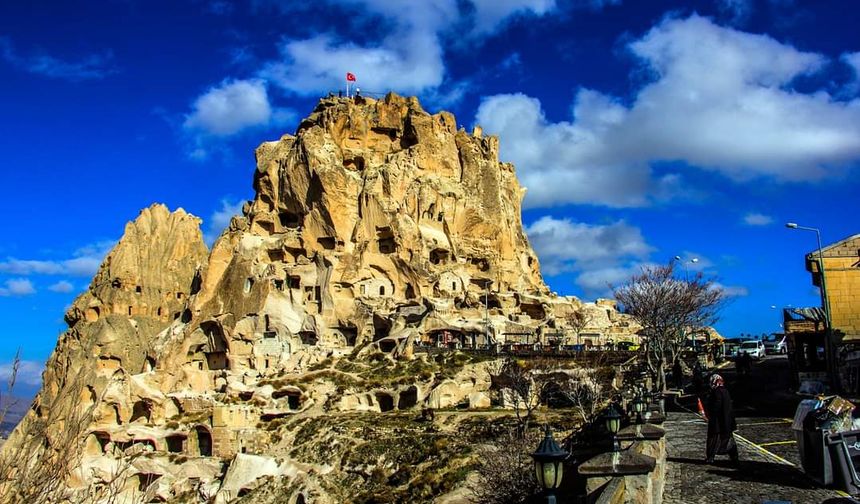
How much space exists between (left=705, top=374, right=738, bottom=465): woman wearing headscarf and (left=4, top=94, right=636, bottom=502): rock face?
25083 millimetres

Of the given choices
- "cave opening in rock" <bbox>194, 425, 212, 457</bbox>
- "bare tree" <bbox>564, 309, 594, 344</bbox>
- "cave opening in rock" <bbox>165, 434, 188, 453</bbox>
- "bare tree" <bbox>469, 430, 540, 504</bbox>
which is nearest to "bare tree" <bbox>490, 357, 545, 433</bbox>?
"bare tree" <bbox>469, 430, 540, 504</bbox>

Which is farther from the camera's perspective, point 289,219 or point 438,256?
point 289,219

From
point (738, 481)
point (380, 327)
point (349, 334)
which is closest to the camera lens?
point (738, 481)

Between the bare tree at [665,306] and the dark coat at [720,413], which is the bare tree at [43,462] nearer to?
the dark coat at [720,413]

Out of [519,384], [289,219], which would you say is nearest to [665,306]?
[519,384]

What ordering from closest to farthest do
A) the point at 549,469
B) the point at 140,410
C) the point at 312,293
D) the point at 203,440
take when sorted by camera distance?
the point at 549,469 → the point at 203,440 → the point at 140,410 → the point at 312,293

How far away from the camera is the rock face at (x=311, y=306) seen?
4406 centimetres

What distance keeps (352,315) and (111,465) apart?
30.8m

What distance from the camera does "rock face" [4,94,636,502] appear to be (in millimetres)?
44062

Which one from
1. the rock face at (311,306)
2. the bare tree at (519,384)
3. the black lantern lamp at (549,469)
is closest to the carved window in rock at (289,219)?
the rock face at (311,306)

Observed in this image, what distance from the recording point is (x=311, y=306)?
6775 cm

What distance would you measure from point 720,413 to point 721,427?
0.23 meters

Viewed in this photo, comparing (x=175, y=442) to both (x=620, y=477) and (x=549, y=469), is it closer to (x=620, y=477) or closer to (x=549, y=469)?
(x=620, y=477)

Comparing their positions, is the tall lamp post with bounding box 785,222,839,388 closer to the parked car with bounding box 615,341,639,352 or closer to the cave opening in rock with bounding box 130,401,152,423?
the parked car with bounding box 615,341,639,352
